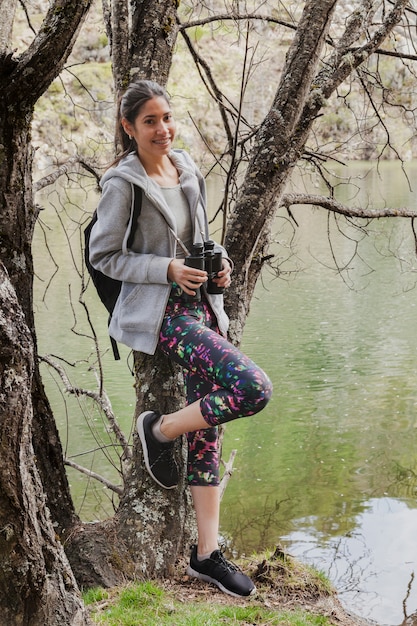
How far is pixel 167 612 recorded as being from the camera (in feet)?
8.36

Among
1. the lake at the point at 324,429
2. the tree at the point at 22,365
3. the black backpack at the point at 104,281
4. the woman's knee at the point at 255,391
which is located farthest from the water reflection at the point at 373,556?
the tree at the point at 22,365

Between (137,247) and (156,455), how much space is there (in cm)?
77

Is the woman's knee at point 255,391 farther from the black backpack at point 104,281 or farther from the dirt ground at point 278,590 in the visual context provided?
the dirt ground at point 278,590

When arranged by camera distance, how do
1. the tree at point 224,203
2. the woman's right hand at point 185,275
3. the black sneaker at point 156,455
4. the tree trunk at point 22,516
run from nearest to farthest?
the tree trunk at point 22,516 < the tree at point 224,203 < the woman's right hand at point 185,275 < the black sneaker at point 156,455

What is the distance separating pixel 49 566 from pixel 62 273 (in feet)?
43.2

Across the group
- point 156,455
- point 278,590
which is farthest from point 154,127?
point 278,590

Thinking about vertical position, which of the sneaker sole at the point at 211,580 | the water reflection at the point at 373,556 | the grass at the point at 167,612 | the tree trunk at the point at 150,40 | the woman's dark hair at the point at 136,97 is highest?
the tree trunk at the point at 150,40

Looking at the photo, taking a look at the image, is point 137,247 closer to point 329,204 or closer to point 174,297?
point 174,297

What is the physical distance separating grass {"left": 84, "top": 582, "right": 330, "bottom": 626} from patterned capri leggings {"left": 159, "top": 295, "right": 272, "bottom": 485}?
0.41 metres

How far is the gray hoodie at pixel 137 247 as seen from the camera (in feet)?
8.36

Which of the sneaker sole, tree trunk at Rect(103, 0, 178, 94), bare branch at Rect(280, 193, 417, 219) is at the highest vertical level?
tree trunk at Rect(103, 0, 178, 94)

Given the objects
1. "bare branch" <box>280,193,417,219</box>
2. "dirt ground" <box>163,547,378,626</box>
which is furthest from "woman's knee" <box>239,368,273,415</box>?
"bare branch" <box>280,193,417,219</box>

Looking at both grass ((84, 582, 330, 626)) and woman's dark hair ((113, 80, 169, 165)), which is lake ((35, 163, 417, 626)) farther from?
woman's dark hair ((113, 80, 169, 165))

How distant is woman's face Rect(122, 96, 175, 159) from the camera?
8.52 ft
